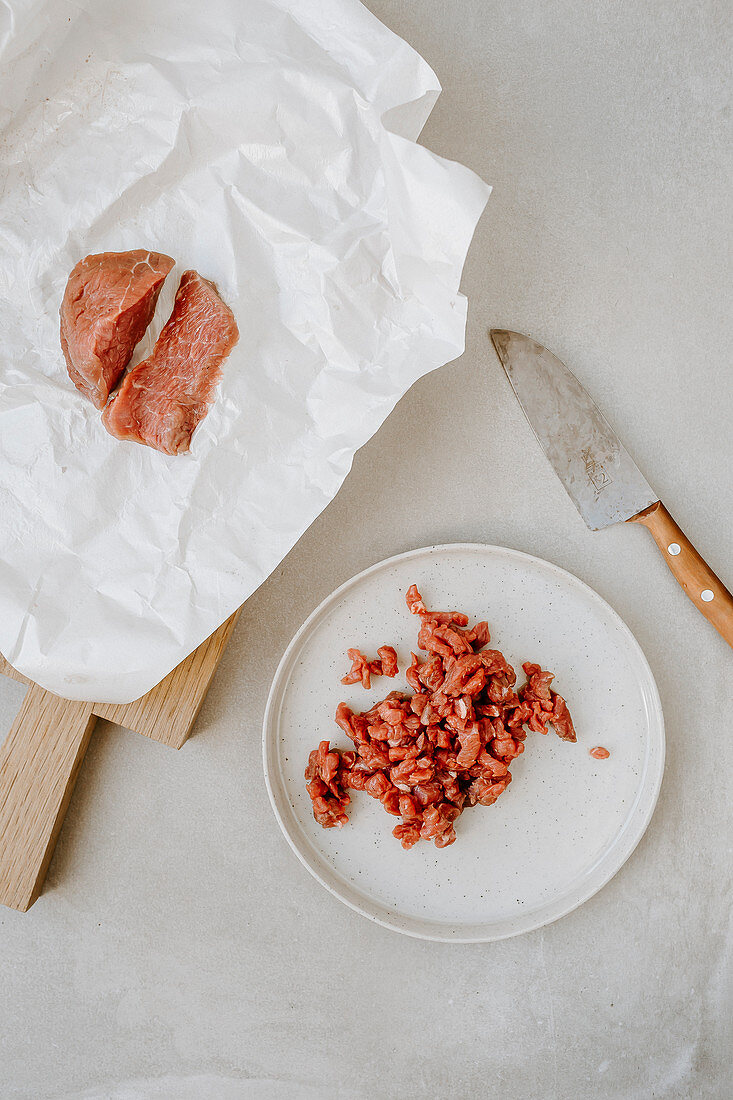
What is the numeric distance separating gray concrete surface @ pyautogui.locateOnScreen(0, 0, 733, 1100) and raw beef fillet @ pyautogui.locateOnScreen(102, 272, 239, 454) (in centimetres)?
34

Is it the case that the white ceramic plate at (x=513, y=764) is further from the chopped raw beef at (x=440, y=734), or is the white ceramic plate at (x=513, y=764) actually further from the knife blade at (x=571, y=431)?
the knife blade at (x=571, y=431)

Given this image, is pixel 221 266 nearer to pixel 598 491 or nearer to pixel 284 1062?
pixel 598 491

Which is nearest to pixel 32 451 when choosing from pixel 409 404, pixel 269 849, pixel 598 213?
pixel 409 404

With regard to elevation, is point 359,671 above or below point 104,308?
below

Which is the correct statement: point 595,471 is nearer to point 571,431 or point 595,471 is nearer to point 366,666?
point 571,431

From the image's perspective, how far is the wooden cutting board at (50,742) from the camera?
1.30m

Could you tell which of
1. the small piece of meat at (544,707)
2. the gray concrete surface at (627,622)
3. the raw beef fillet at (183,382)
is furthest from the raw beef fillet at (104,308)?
the small piece of meat at (544,707)

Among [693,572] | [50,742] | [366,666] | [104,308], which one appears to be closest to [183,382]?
[104,308]

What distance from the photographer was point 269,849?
4.60 ft

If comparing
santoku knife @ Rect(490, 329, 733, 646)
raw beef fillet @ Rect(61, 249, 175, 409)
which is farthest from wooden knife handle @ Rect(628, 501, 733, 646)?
raw beef fillet @ Rect(61, 249, 175, 409)

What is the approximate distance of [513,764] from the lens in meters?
1.33

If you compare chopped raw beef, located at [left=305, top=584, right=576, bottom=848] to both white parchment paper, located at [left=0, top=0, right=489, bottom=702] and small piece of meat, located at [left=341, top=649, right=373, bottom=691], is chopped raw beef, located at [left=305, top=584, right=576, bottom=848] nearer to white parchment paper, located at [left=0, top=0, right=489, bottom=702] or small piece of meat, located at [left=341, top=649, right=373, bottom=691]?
small piece of meat, located at [left=341, top=649, right=373, bottom=691]

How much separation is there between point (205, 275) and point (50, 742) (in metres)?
0.90

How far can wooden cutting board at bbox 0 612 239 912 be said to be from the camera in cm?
130
